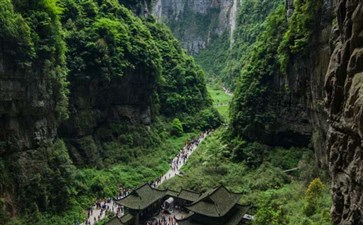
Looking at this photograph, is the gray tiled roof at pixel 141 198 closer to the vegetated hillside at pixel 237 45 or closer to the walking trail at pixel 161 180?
the walking trail at pixel 161 180

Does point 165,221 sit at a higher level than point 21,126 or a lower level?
lower

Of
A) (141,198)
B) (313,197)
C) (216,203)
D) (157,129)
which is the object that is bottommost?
(141,198)

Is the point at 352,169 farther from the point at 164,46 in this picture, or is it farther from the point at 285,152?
the point at 164,46

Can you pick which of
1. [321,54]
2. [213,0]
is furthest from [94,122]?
[213,0]

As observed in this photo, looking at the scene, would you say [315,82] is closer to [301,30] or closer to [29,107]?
[301,30]

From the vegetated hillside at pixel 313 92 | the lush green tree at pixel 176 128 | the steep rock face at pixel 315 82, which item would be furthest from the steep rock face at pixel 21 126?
the lush green tree at pixel 176 128

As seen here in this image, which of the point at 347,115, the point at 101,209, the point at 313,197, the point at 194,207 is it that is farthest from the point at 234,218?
the point at 347,115

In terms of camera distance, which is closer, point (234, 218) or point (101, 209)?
point (234, 218)
